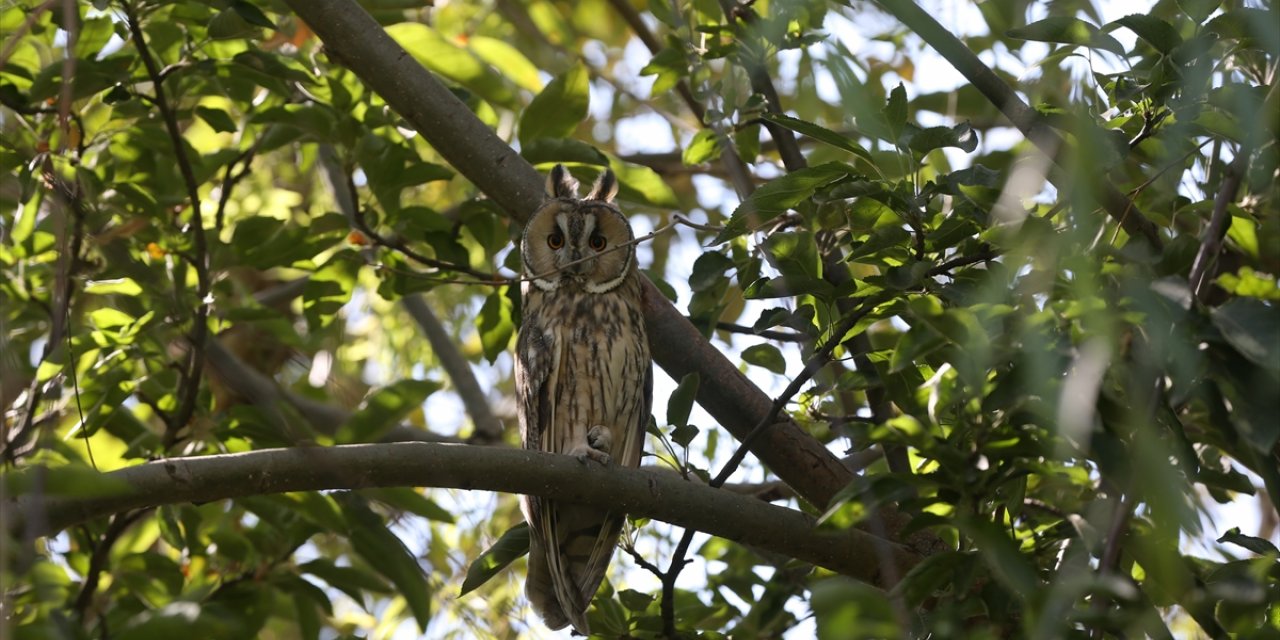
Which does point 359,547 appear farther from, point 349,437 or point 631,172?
point 631,172

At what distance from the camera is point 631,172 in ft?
11.4

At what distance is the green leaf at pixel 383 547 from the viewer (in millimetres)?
2917

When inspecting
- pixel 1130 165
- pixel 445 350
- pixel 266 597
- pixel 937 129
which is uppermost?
pixel 445 350

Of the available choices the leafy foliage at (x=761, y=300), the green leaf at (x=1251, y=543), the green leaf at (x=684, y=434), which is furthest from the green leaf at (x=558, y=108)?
the green leaf at (x=1251, y=543)

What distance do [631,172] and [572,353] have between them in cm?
60

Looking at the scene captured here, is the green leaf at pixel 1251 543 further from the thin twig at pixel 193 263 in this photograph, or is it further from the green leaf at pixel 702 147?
the thin twig at pixel 193 263

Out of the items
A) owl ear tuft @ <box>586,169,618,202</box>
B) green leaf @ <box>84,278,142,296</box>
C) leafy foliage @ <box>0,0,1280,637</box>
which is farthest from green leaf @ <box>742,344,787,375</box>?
green leaf @ <box>84,278,142,296</box>

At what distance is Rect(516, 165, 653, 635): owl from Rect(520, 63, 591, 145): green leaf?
177 mm

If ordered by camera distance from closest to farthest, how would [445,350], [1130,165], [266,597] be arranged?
[266,597] → [1130,165] → [445,350]

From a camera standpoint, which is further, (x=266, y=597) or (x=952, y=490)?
(x=266, y=597)

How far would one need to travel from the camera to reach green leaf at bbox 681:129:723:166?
3.14 metres

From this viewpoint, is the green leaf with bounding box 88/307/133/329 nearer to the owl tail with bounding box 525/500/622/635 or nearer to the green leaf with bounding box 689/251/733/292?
the owl tail with bounding box 525/500/622/635

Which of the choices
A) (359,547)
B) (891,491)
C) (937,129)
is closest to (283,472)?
(359,547)

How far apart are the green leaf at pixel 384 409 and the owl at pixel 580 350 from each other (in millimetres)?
975
